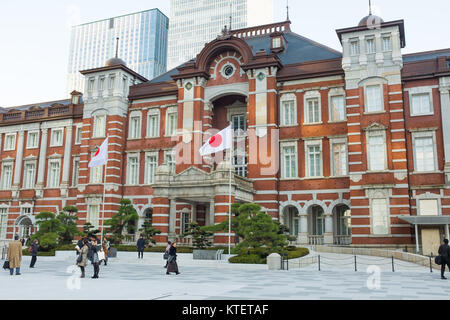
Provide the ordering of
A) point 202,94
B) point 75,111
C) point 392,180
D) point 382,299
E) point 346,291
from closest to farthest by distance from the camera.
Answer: point 382,299 < point 346,291 < point 392,180 < point 202,94 < point 75,111

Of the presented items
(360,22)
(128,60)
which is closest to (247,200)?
(360,22)

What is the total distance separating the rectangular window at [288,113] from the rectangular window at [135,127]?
13174 millimetres

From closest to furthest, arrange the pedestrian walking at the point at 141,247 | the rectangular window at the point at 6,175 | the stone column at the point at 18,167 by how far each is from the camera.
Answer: the pedestrian walking at the point at 141,247 < the stone column at the point at 18,167 < the rectangular window at the point at 6,175

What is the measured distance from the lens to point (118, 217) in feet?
102

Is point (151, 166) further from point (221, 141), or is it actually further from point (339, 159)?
point (339, 159)

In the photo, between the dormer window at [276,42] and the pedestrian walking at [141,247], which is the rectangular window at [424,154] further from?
the pedestrian walking at [141,247]

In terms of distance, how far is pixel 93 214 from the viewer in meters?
36.8

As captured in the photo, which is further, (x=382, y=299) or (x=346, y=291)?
(x=346, y=291)

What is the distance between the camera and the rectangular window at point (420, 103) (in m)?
29.3

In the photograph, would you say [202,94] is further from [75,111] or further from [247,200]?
[75,111]

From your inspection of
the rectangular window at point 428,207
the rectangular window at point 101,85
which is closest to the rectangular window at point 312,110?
the rectangular window at point 428,207

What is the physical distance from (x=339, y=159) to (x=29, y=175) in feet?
97.8
